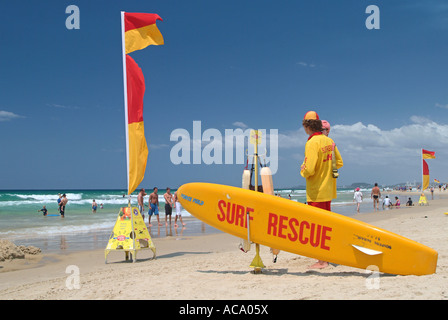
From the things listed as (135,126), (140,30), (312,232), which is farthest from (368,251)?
(140,30)

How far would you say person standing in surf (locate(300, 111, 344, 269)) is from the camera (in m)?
4.21

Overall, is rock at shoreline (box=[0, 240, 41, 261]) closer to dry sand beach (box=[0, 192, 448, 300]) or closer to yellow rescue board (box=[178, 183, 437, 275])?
dry sand beach (box=[0, 192, 448, 300])

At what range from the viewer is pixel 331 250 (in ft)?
13.1

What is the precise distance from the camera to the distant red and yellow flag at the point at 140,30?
7062 millimetres

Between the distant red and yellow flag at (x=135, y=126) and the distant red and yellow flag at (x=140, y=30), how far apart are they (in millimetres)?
342

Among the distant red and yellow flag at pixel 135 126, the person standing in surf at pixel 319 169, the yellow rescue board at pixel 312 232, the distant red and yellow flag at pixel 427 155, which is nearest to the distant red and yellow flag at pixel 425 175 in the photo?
the distant red and yellow flag at pixel 427 155

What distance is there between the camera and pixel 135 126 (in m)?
6.69

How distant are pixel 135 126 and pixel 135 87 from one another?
759 mm

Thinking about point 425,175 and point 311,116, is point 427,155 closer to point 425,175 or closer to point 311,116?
point 425,175

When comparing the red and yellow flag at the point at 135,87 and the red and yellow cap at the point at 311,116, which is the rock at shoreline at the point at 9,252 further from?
the red and yellow cap at the point at 311,116

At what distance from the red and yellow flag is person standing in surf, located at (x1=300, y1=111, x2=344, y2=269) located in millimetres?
3485

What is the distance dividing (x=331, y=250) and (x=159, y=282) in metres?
1.92

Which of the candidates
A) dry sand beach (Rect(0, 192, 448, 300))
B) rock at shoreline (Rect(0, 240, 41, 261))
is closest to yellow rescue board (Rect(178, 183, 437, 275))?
dry sand beach (Rect(0, 192, 448, 300))

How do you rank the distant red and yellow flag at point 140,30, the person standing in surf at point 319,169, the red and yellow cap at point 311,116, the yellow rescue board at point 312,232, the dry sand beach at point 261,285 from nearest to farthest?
the dry sand beach at point 261,285 < the yellow rescue board at point 312,232 < the person standing in surf at point 319,169 < the red and yellow cap at point 311,116 < the distant red and yellow flag at point 140,30
